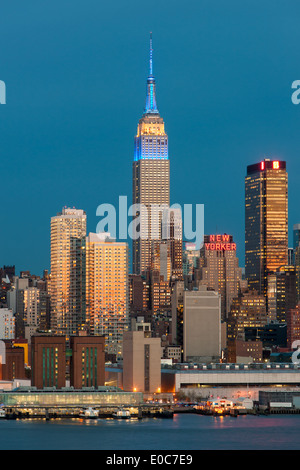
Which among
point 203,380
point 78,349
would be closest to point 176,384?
point 203,380

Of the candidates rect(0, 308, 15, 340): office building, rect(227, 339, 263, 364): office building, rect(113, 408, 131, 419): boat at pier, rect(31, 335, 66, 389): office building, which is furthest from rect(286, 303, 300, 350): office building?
rect(113, 408, 131, 419): boat at pier

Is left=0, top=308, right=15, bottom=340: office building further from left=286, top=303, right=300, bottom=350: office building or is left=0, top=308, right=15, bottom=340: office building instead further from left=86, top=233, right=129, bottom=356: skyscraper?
left=286, top=303, right=300, bottom=350: office building

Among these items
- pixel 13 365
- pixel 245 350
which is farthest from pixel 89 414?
pixel 245 350

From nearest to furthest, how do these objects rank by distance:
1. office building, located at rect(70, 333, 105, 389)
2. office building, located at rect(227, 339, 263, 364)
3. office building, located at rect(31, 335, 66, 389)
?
office building, located at rect(31, 335, 66, 389) < office building, located at rect(70, 333, 105, 389) < office building, located at rect(227, 339, 263, 364)

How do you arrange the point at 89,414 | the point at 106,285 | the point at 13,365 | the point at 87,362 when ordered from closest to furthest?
the point at 89,414 → the point at 87,362 → the point at 13,365 → the point at 106,285

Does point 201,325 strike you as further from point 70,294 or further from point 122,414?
point 122,414

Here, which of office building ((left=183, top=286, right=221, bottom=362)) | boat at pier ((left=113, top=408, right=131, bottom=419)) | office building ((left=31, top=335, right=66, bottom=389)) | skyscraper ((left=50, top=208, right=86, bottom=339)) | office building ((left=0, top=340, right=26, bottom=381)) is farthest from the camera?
skyscraper ((left=50, top=208, right=86, bottom=339))

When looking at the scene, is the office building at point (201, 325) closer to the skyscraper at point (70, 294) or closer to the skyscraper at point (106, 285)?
the skyscraper at point (106, 285)
